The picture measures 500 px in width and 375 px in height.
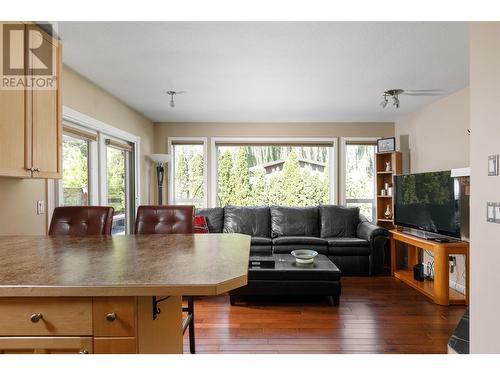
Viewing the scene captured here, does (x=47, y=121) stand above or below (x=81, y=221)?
above

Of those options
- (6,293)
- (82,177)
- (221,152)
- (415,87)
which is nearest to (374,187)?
(415,87)

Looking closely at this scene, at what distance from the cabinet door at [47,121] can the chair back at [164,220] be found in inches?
26.5

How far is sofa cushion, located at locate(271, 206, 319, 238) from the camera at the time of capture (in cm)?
525

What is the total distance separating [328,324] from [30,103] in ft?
9.33

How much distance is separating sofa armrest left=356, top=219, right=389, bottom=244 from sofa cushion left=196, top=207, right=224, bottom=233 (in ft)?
7.00

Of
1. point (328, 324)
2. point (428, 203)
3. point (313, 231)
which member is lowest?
point (328, 324)

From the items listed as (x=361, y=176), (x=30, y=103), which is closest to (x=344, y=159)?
(x=361, y=176)

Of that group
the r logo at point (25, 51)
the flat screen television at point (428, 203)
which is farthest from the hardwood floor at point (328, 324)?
the r logo at point (25, 51)

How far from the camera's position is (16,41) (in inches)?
80.7

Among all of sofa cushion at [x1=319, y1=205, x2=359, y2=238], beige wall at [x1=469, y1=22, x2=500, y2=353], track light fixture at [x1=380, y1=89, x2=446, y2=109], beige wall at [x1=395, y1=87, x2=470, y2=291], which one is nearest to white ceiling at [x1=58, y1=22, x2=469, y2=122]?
track light fixture at [x1=380, y1=89, x2=446, y2=109]

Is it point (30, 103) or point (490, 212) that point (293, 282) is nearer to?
point (490, 212)

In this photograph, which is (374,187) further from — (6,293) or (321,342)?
(6,293)

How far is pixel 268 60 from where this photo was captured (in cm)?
296
